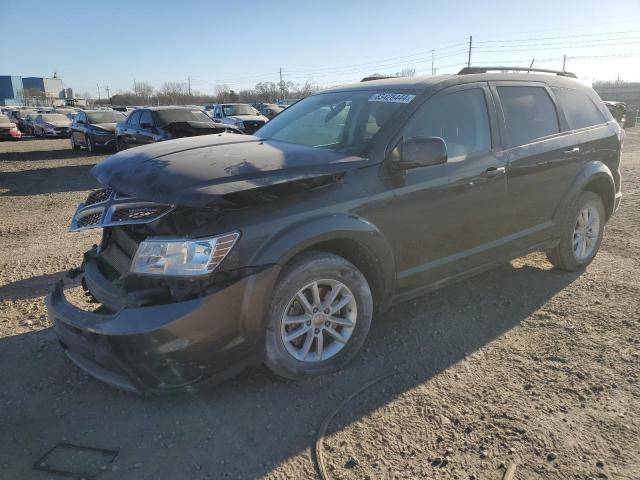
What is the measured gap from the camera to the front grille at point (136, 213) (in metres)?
2.73

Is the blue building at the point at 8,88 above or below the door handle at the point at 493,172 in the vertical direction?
above

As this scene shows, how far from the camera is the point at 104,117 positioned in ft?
61.6

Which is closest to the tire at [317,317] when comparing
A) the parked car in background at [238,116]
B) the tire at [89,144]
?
the parked car in background at [238,116]

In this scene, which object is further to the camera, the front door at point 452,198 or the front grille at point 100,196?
the front door at point 452,198

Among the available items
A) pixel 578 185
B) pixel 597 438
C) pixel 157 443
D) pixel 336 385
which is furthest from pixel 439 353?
pixel 578 185

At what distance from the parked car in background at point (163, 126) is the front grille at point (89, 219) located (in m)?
8.80

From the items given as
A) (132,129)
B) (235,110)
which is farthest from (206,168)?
(235,110)

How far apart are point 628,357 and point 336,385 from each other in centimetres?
204

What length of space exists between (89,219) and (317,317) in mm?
1497

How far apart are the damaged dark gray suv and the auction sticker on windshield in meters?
0.01

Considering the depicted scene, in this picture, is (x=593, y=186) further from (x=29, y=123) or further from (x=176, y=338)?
(x=29, y=123)

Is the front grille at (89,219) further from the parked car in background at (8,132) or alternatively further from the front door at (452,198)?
the parked car in background at (8,132)

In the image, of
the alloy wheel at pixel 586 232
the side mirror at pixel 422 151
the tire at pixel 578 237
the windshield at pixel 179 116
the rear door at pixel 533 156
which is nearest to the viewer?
the side mirror at pixel 422 151

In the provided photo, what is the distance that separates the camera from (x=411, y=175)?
11.2ft
